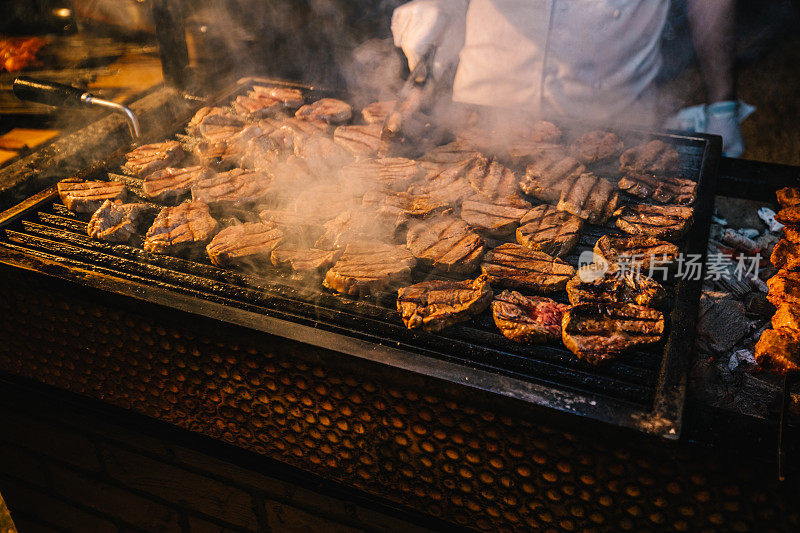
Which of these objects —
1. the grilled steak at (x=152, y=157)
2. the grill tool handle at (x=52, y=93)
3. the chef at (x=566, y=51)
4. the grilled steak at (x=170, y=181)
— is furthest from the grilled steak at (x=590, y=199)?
the grill tool handle at (x=52, y=93)

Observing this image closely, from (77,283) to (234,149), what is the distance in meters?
1.55

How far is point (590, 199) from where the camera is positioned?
10.2 ft


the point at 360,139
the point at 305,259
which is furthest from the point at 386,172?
the point at 305,259

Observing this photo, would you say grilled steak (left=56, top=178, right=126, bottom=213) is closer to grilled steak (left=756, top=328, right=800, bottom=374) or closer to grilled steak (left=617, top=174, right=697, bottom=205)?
grilled steak (left=617, top=174, right=697, bottom=205)

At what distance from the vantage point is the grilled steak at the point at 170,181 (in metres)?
3.39

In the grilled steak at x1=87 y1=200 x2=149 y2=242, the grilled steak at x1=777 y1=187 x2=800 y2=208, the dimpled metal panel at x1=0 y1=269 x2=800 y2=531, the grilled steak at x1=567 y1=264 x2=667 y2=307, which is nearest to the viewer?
the dimpled metal panel at x1=0 y1=269 x2=800 y2=531

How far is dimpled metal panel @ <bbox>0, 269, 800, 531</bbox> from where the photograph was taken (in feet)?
6.48

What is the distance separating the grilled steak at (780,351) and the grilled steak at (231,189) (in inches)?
111

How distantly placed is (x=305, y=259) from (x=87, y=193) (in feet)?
5.21

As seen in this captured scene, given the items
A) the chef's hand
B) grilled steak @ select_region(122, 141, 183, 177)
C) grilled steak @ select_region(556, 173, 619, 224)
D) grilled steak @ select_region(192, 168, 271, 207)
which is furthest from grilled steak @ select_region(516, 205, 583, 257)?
the chef's hand

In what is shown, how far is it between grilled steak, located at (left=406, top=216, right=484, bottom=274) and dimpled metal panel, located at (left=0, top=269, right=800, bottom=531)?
79 cm

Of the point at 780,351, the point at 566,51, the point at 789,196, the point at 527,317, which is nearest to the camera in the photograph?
the point at 780,351

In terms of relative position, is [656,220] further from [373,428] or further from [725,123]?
[725,123]

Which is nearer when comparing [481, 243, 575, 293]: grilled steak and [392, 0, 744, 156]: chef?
[481, 243, 575, 293]: grilled steak
